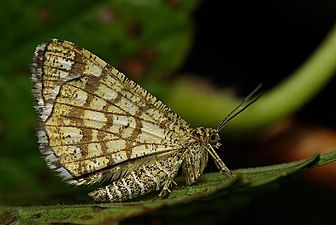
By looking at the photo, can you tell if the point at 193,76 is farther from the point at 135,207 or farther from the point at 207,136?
the point at 135,207

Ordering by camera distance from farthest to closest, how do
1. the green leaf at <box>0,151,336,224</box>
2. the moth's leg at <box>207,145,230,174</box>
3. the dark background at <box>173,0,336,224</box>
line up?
1. the dark background at <box>173,0,336,224</box>
2. the moth's leg at <box>207,145,230,174</box>
3. the green leaf at <box>0,151,336,224</box>

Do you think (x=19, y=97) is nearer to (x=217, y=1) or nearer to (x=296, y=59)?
(x=217, y=1)

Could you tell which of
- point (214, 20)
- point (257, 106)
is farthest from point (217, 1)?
point (257, 106)

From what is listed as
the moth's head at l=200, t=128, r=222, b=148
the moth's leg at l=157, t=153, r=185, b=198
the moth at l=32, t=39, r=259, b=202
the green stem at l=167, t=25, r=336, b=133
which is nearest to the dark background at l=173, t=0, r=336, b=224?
the green stem at l=167, t=25, r=336, b=133

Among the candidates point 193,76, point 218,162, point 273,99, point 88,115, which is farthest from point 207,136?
point 193,76

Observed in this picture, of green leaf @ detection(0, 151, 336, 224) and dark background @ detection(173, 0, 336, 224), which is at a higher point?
dark background @ detection(173, 0, 336, 224)

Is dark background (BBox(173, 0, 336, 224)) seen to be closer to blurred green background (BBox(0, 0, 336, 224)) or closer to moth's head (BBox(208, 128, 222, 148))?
blurred green background (BBox(0, 0, 336, 224))
